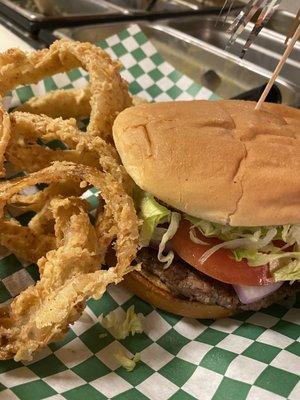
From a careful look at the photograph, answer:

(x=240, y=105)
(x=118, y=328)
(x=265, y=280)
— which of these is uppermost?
(x=240, y=105)

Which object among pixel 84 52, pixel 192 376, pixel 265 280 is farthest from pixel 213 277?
pixel 84 52

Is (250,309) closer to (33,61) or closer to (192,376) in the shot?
(192,376)

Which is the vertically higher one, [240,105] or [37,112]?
[240,105]

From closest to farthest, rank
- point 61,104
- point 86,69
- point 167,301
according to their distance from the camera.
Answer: point 167,301 < point 86,69 < point 61,104

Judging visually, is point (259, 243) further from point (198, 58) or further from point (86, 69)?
point (198, 58)

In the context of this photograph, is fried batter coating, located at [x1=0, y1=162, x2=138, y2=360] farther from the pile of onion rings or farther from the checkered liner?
the checkered liner

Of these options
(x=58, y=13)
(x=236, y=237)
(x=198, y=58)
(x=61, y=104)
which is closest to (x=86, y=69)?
(x=61, y=104)

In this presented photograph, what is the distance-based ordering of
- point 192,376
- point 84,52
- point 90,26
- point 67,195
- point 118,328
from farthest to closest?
point 90,26, point 84,52, point 67,195, point 118,328, point 192,376
